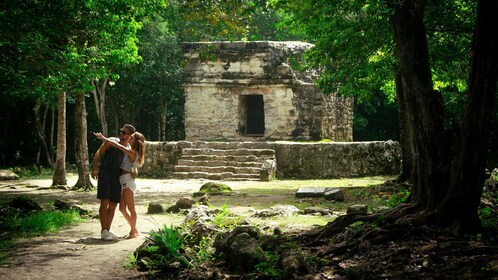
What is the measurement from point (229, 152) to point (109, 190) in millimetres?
10785

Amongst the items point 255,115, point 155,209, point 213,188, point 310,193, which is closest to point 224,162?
point 213,188

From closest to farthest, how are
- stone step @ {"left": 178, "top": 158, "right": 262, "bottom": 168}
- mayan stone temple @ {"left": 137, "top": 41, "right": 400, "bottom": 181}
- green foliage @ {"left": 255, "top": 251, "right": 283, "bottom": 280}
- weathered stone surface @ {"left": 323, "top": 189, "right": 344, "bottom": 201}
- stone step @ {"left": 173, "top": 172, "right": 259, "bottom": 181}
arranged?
green foliage @ {"left": 255, "top": 251, "right": 283, "bottom": 280}, weathered stone surface @ {"left": 323, "top": 189, "right": 344, "bottom": 201}, stone step @ {"left": 173, "top": 172, "right": 259, "bottom": 181}, stone step @ {"left": 178, "top": 158, "right": 262, "bottom": 168}, mayan stone temple @ {"left": 137, "top": 41, "right": 400, "bottom": 181}

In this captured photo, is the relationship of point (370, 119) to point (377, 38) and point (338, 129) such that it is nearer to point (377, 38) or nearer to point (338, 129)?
point (338, 129)

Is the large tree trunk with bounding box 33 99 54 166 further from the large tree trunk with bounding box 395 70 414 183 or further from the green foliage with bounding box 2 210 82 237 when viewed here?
the large tree trunk with bounding box 395 70 414 183

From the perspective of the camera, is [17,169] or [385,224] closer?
[385,224]

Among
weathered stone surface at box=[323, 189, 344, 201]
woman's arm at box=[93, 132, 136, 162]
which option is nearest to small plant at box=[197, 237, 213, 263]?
woman's arm at box=[93, 132, 136, 162]

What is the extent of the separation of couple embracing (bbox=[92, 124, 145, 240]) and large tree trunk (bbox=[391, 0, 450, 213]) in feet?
12.5

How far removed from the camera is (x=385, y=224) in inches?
235

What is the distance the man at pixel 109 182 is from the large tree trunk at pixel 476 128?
4.45 meters

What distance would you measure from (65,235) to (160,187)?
7.11m

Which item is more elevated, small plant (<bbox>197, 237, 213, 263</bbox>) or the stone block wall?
the stone block wall

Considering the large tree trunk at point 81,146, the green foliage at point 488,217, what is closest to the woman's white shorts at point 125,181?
the green foliage at point 488,217

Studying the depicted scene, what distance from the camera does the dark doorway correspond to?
84.7 feet

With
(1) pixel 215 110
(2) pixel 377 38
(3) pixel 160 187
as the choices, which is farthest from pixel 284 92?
(2) pixel 377 38
